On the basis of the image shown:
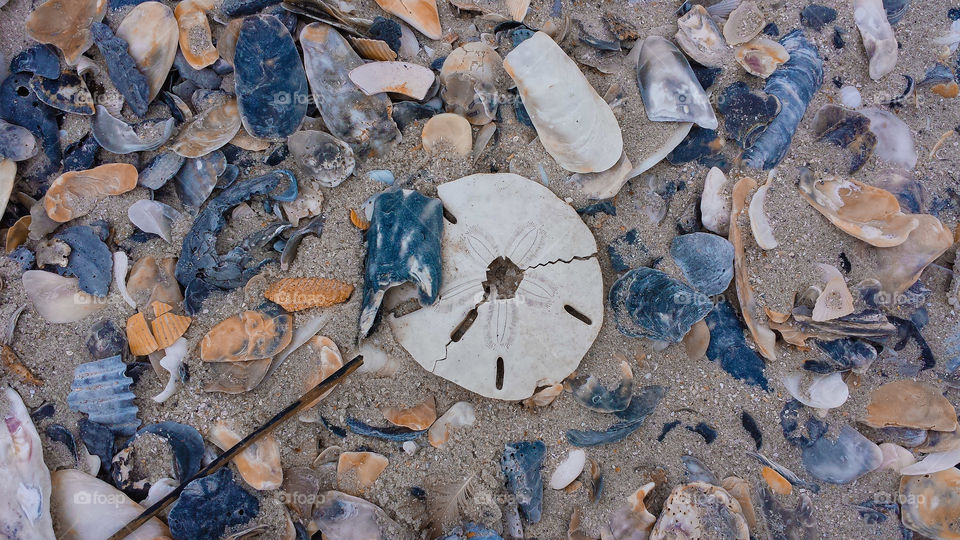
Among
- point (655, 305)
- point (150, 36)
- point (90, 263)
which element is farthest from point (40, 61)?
point (655, 305)

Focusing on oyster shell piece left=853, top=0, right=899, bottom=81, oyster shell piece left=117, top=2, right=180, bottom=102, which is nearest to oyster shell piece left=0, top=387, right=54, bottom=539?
oyster shell piece left=117, top=2, right=180, bottom=102

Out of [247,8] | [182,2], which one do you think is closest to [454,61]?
[247,8]

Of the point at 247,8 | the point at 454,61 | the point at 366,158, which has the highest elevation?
the point at 247,8

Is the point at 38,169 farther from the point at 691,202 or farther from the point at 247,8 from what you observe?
the point at 691,202

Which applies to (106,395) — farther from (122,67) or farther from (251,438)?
(122,67)

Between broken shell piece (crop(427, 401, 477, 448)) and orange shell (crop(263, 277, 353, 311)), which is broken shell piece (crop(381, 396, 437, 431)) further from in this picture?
orange shell (crop(263, 277, 353, 311))
